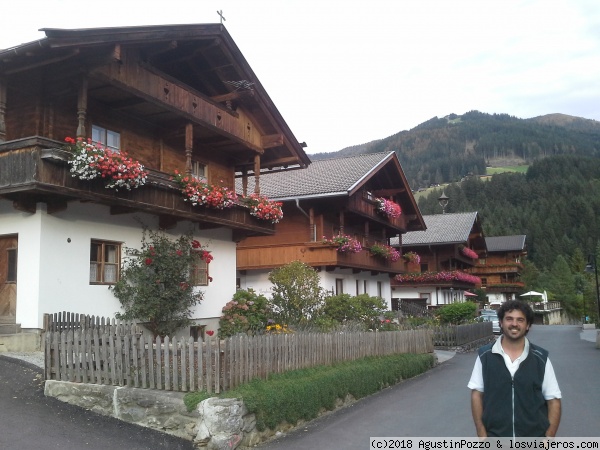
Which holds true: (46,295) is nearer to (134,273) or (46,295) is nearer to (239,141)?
(134,273)

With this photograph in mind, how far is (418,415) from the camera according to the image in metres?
11.3

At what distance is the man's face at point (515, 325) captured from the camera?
16.2 ft

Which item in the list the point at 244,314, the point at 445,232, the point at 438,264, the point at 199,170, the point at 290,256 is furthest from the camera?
the point at 445,232

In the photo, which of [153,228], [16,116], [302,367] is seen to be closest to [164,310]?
[153,228]

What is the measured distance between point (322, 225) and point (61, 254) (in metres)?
15.7

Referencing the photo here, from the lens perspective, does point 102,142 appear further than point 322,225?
No

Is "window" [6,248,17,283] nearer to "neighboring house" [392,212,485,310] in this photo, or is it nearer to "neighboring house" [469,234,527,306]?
"neighboring house" [392,212,485,310]

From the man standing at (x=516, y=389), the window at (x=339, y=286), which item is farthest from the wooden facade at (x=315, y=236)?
the man standing at (x=516, y=389)

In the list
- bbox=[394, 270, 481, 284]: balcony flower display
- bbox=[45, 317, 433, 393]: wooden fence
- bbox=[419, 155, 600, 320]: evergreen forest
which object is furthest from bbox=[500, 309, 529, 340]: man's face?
bbox=[419, 155, 600, 320]: evergreen forest

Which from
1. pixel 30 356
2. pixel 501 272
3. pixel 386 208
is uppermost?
pixel 386 208

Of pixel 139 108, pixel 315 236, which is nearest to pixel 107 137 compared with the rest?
pixel 139 108

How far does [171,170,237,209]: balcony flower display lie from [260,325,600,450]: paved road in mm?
6599

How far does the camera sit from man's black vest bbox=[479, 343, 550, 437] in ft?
15.5

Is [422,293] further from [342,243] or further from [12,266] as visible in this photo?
[12,266]
